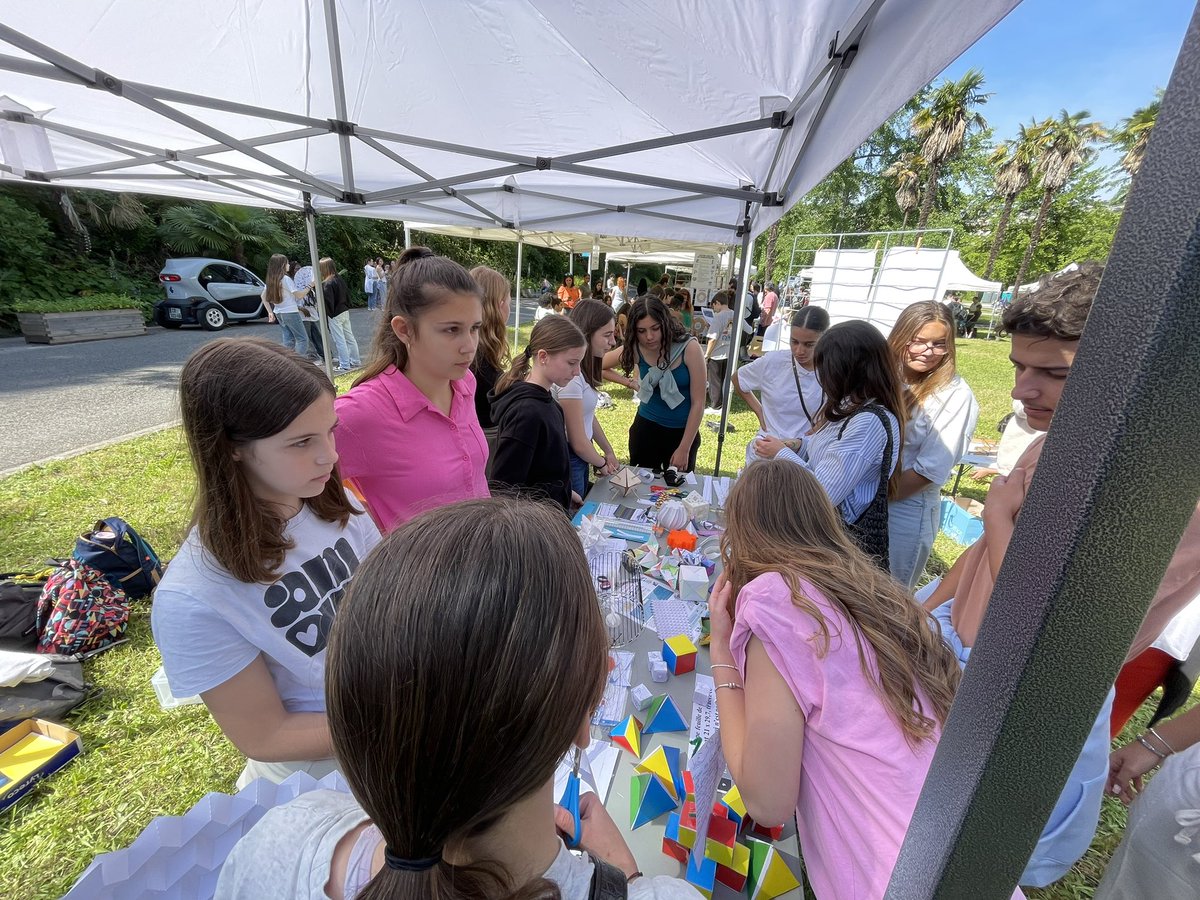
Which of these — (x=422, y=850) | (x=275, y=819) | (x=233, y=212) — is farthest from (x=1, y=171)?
(x=233, y=212)

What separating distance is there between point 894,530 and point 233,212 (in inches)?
802

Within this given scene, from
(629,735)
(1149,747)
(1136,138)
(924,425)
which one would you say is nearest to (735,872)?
(629,735)

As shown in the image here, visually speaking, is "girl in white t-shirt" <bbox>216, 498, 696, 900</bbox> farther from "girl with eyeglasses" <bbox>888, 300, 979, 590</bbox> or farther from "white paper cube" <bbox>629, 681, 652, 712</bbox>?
"girl with eyeglasses" <bbox>888, 300, 979, 590</bbox>

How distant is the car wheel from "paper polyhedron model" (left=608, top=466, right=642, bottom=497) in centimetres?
1339

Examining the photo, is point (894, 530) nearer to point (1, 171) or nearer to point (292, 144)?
point (292, 144)

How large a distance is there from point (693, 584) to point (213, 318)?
14.4 metres

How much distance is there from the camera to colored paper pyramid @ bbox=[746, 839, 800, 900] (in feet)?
3.62

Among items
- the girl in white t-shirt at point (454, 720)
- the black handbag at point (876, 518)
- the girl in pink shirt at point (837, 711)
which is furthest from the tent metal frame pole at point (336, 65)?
the girl in pink shirt at point (837, 711)

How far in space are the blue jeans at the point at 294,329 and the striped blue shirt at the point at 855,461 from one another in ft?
29.3

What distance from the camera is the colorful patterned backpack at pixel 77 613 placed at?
2611 millimetres

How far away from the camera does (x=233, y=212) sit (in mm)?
15906

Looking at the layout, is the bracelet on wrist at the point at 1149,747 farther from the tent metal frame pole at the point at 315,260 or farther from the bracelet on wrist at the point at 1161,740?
the tent metal frame pole at the point at 315,260

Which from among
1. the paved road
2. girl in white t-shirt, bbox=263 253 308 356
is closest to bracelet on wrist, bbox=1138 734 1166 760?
the paved road

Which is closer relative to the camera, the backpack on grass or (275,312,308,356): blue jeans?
the backpack on grass
